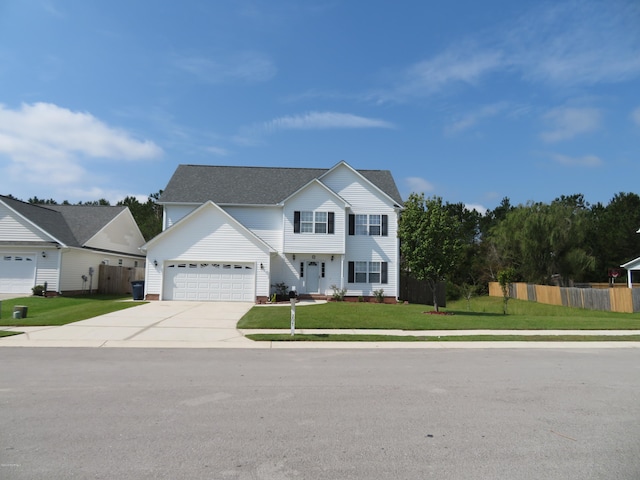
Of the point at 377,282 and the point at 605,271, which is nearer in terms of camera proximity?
the point at 377,282

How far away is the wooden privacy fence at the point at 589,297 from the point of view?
2873 centimetres

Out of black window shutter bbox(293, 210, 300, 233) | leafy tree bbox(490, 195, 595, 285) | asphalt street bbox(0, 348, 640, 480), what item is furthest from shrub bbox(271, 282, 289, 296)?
leafy tree bbox(490, 195, 595, 285)

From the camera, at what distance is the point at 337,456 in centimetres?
447

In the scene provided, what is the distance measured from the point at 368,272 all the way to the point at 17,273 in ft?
71.4

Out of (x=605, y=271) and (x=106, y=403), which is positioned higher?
(x=605, y=271)

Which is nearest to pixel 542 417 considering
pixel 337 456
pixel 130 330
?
pixel 337 456

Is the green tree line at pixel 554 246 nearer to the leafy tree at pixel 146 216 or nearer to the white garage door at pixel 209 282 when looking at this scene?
the white garage door at pixel 209 282

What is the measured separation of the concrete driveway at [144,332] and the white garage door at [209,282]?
600cm

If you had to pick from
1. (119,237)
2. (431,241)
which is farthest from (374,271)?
(119,237)

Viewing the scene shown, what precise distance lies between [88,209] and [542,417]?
3591cm

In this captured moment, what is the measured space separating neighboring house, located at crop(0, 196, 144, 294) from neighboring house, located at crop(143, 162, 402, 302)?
259 inches

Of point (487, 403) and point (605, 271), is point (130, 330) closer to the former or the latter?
point (487, 403)

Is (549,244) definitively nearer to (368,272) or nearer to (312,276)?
(368,272)

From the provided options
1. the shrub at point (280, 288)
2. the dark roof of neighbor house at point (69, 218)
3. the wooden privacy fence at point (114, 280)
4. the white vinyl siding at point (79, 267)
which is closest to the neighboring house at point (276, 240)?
the shrub at point (280, 288)
